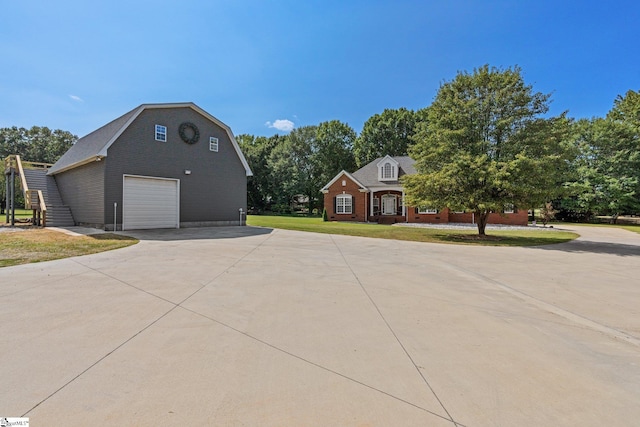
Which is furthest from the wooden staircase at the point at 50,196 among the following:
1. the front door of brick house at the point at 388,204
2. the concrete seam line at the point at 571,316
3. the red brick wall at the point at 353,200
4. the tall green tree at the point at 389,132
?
the tall green tree at the point at 389,132

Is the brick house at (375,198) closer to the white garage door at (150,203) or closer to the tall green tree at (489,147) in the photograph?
the tall green tree at (489,147)

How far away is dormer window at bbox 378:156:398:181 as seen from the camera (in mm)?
26734

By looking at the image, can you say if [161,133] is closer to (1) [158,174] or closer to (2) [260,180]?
(1) [158,174]

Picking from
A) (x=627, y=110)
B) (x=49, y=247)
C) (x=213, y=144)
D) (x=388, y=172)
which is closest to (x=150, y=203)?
(x=213, y=144)

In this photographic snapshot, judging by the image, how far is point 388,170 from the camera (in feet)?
88.5

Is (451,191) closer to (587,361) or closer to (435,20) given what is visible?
(435,20)

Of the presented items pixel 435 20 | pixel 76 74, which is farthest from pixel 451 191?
pixel 76 74

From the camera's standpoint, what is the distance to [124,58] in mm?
11555

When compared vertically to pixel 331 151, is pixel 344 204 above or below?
below

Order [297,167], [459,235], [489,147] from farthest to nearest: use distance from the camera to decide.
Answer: [297,167], [459,235], [489,147]

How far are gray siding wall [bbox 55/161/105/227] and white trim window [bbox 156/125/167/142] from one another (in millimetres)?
2916

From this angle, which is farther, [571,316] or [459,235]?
[459,235]

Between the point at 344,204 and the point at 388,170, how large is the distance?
205 inches

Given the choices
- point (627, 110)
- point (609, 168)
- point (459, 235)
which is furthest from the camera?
point (627, 110)
